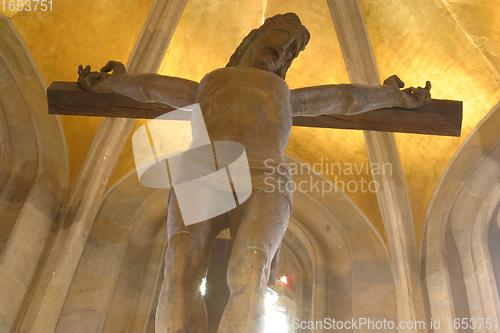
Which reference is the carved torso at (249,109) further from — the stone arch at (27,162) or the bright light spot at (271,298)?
the bright light spot at (271,298)

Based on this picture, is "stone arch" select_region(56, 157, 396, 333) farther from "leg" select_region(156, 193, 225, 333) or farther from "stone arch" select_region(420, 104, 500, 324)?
"leg" select_region(156, 193, 225, 333)

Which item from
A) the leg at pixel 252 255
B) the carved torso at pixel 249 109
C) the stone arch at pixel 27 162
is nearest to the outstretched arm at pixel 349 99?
the carved torso at pixel 249 109

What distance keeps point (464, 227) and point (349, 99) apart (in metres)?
4.29

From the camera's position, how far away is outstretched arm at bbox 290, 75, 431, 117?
12.1 feet

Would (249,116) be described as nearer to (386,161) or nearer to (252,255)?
(252,255)

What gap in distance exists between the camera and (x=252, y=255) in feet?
8.21

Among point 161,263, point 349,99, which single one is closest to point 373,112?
point 349,99

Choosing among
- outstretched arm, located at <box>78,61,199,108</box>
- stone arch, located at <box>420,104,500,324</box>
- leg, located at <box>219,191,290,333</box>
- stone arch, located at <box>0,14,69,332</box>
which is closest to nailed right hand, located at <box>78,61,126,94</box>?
outstretched arm, located at <box>78,61,199,108</box>

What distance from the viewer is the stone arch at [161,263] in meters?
6.77

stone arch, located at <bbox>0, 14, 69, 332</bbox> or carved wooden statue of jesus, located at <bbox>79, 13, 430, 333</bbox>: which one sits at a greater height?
stone arch, located at <bbox>0, 14, 69, 332</bbox>

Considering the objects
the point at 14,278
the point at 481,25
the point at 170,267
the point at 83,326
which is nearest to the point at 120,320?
the point at 83,326

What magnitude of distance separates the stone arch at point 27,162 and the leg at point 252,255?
4483 mm

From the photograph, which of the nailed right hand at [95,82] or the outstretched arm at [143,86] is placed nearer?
the outstretched arm at [143,86]

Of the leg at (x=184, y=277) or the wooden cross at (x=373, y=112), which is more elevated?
the wooden cross at (x=373, y=112)
